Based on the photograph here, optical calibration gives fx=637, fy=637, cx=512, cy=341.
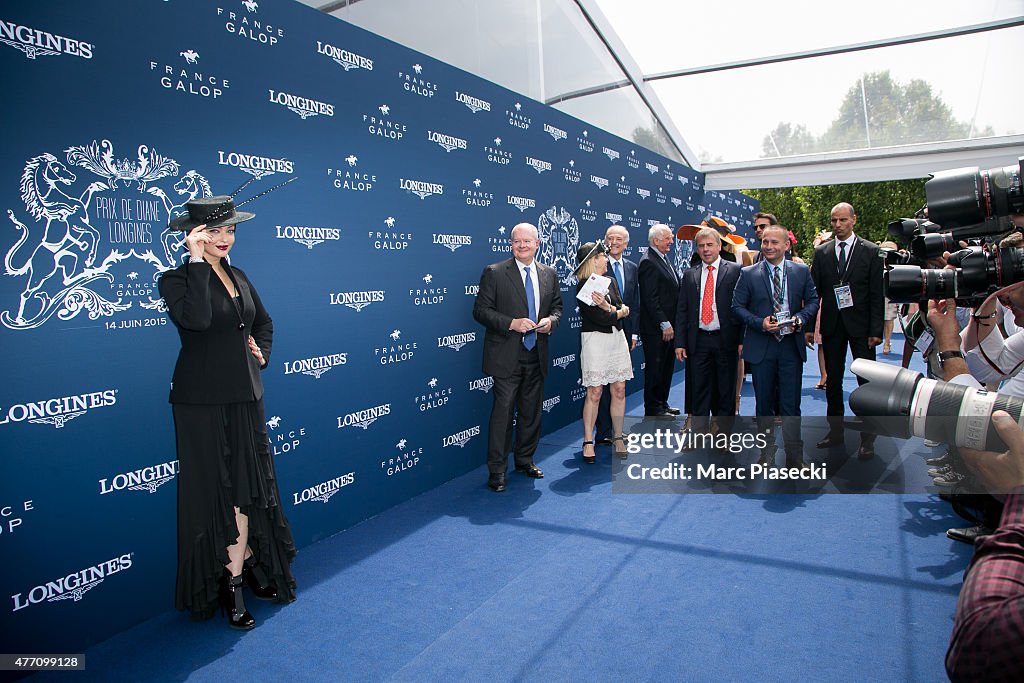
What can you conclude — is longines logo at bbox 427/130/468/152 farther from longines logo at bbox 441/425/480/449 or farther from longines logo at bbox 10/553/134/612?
longines logo at bbox 10/553/134/612

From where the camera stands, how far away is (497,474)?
4.04 meters

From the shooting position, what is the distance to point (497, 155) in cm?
463

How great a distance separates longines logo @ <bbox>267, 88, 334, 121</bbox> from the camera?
3.04 metres

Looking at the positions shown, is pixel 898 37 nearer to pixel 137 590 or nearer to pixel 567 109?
pixel 567 109

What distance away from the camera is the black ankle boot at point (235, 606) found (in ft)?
8.11

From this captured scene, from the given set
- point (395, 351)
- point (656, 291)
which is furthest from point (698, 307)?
point (395, 351)

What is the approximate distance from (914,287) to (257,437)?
244 centimetres

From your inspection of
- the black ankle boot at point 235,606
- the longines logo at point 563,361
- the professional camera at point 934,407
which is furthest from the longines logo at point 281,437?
the longines logo at point 563,361

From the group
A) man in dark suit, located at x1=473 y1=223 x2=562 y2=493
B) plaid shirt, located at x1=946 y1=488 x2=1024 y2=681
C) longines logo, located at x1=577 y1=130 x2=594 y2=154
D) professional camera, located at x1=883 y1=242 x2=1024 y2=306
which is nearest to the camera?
plaid shirt, located at x1=946 y1=488 x2=1024 y2=681

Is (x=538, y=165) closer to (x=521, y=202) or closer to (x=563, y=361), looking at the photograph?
(x=521, y=202)

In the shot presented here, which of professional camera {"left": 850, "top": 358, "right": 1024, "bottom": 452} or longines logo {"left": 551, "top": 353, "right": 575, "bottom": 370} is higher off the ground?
professional camera {"left": 850, "top": 358, "right": 1024, "bottom": 452}

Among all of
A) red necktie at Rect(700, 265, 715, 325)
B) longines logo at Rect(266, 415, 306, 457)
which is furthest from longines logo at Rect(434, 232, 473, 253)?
red necktie at Rect(700, 265, 715, 325)

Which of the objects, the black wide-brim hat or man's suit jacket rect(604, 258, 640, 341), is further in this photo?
man's suit jacket rect(604, 258, 640, 341)

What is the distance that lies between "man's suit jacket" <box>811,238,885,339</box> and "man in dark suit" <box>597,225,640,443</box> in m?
1.40
